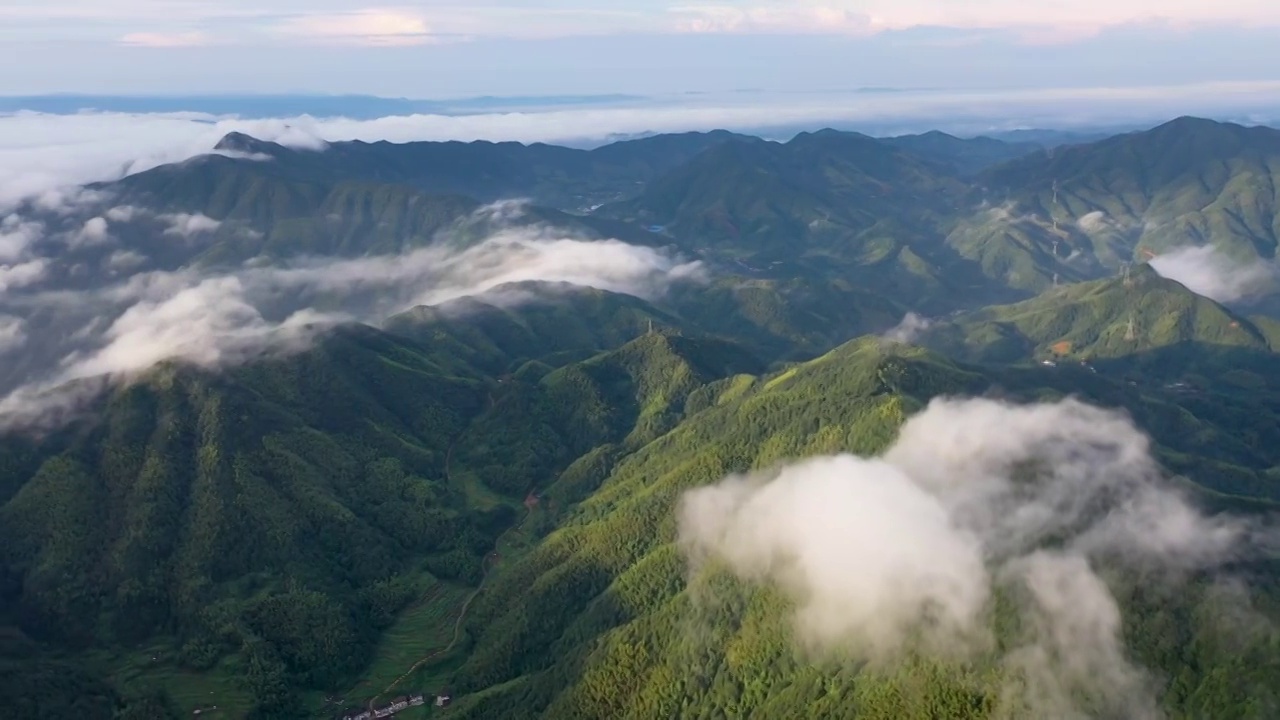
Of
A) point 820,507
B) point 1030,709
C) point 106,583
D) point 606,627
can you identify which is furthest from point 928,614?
point 106,583

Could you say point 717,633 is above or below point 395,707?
above

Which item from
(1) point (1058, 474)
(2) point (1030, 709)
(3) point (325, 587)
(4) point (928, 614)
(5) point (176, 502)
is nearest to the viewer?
(2) point (1030, 709)

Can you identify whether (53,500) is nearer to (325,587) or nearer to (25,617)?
(25,617)

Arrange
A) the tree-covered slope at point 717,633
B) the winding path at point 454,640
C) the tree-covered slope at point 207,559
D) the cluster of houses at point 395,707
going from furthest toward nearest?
the tree-covered slope at point 207,559 < the winding path at point 454,640 < the cluster of houses at point 395,707 < the tree-covered slope at point 717,633

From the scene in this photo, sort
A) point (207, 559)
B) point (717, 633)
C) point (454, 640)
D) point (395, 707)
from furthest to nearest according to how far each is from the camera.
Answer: point (207, 559) < point (454, 640) < point (395, 707) < point (717, 633)

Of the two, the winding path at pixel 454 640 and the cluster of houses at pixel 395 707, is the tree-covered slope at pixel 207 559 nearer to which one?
the winding path at pixel 454 640

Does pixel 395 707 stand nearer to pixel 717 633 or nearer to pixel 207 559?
pixel 207 559

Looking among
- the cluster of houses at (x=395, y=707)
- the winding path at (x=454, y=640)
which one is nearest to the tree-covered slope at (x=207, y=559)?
the winding path at (x=454, y=640)

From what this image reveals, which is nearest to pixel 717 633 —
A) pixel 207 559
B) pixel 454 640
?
Answer: pixel 454 640

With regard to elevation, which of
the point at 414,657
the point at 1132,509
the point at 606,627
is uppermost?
the point at 1132,509
